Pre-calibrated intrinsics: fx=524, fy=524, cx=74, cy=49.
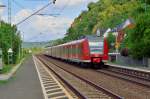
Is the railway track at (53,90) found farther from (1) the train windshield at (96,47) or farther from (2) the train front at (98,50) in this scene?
(1) the train windshield at (96,47)

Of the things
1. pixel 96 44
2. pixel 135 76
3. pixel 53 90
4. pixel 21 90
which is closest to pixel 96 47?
pixel 96 44

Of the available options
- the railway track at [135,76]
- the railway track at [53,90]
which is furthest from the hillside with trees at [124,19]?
the railway track at [53,90]

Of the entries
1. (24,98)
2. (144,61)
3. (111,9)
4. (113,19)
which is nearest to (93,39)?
(144,61)

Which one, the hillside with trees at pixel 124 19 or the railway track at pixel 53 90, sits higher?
the hillside with trees at pixel 124 19

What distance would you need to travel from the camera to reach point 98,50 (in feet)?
174

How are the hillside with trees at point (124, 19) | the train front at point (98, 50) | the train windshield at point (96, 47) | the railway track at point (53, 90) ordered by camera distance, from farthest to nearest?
1. the hillside with trees at point (124, 19)
2. the train windshield at point (96, 47)
3. the train front at point (98, 50)
4. the railway track at point (53, 90)

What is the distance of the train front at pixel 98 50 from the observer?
52594 mm

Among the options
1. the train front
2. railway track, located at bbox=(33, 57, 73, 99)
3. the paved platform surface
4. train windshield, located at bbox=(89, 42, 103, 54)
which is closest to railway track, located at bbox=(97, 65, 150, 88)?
the train front

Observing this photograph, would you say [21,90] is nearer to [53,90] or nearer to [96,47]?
[53,90]

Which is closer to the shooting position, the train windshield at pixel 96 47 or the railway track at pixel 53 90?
the railway track at pixel 53 90

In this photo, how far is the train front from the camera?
173 feet

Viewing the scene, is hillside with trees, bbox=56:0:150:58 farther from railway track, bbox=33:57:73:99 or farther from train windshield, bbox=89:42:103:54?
railway track, bbox=33:57:73:99

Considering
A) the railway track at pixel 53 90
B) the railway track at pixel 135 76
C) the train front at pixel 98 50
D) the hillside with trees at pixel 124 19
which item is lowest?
the railway track at pixel 53 90

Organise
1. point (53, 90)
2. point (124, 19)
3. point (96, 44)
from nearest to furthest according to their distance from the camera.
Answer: point (53, 90)
point (96, 44)
point (124, 19)
